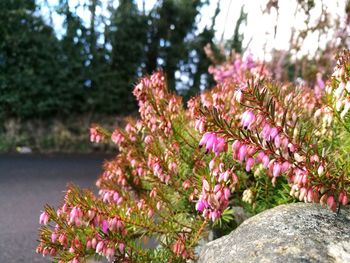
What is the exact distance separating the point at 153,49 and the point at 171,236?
444 inches

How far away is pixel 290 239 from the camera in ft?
7.11

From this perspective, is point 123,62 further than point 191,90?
No

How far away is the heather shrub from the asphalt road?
1.40 meters

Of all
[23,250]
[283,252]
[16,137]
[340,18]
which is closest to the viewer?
[283,252]

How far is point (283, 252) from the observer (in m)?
2.09

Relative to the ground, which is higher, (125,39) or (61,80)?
(125,39)

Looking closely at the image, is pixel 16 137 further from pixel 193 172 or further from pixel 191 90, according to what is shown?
pixel 193 172

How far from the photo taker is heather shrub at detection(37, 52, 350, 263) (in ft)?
7.27

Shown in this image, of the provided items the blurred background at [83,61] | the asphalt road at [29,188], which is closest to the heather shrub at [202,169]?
the asphalt road at [29,188]

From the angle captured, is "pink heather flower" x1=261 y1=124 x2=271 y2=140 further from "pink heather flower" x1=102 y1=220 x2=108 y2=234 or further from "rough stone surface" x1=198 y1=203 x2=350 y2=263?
"pink heather flower" x1=102 y1=220 x2=108 y2=234

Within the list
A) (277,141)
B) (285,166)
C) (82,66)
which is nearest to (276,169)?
(285,166)

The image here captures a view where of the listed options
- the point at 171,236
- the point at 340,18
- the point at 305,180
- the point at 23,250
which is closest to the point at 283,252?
the point at 305,180

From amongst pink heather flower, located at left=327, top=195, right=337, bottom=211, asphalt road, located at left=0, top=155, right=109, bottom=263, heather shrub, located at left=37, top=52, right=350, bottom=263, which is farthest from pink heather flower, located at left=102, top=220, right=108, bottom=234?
asphalt road, located at left=0, top=155, right=109, bottom=263

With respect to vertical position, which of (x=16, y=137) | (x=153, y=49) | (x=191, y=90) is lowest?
(x=16, y=137)
